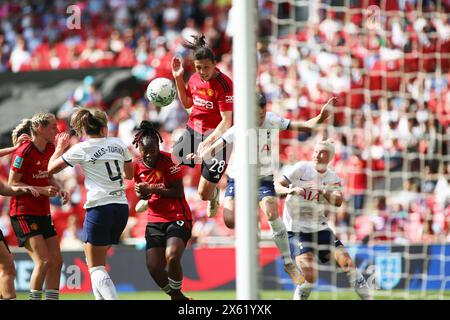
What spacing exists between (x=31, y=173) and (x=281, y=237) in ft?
8.53

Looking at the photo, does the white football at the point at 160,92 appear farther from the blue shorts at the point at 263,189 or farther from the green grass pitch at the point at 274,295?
the green grass pitch at the point at 274,295

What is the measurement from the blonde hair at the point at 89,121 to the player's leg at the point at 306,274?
2635mm

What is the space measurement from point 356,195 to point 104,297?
18.9ft

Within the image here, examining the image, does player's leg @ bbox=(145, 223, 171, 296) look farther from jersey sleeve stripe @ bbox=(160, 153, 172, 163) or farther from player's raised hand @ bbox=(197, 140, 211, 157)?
player's raised hand @ bbox=(197, 140, 211, 157)

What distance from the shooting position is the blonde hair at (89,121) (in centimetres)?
781

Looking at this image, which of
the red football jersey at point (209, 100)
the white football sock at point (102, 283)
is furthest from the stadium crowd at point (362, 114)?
the white football sock at point (102, 283)

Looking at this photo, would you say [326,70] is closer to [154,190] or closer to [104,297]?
[154,190]

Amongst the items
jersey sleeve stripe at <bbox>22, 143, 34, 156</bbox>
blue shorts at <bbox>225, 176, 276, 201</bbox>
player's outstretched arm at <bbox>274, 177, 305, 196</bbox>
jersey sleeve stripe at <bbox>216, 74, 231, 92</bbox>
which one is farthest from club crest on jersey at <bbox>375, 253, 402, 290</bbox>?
jersey sleeve stripe at <bbox>22, 143, 34, 156</bbox>

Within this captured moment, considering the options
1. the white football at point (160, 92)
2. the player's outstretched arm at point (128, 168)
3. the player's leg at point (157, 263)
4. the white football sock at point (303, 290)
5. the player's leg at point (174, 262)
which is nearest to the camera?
the player's outstretched arm at point (128, 168)

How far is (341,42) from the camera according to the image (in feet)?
47.0

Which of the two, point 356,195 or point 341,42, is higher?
point 341,42

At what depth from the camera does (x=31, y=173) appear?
28.3 ft
